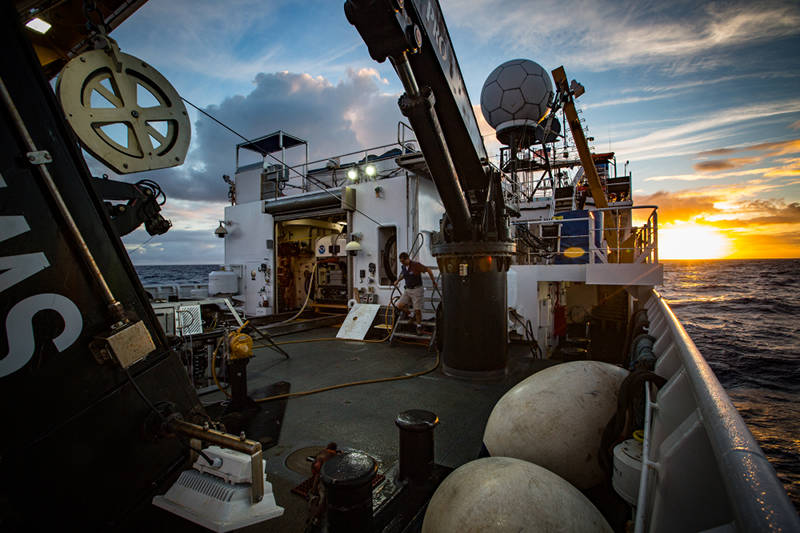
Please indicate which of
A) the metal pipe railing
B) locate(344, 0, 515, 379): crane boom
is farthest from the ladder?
the metal pipe railing

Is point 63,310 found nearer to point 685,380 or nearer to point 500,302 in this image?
point 685,380

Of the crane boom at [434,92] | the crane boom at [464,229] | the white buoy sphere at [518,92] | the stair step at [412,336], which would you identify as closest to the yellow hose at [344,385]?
the crane boom at [464,229]

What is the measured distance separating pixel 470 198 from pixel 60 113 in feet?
17.5

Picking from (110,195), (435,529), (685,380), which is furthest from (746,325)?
(110,195)

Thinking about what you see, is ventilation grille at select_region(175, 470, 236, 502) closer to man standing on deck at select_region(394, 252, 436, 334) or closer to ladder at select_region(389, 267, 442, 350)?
ladder at select_region(389, 267, 442, 350)

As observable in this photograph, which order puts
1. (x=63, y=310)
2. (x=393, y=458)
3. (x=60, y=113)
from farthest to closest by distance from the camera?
(x=393, y=458)
(x=60, y=113)
(x=63, y=310)

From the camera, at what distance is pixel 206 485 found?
228 cm

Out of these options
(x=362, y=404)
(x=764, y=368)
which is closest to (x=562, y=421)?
(x=362, y=404)

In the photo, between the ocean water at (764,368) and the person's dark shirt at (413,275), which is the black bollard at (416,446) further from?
the ocean water at (764,368)

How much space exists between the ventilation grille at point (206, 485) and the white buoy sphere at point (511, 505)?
1258mm

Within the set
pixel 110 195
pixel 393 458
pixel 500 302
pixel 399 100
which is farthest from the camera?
pixel 500 302

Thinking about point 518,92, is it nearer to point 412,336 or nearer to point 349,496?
point 412,336

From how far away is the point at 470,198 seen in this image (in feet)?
20.4

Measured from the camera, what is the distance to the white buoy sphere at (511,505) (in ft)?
6.01
